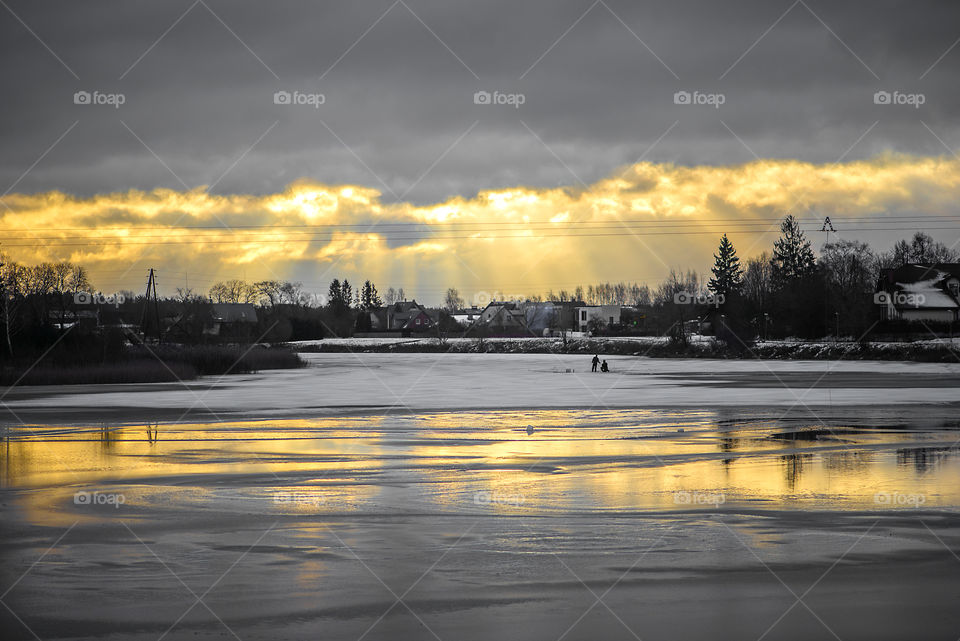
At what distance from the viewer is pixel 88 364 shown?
54.3 meters

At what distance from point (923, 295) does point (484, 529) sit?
9431 centimetres

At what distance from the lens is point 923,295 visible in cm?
9506

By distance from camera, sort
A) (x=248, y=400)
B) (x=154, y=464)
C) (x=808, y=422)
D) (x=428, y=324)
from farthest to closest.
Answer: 1. (x=428, y=324)
2. (x=248, y=400)
3. (x=808, y=422)
4. (x=154, y=464)

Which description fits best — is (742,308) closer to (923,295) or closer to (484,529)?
(923,295)

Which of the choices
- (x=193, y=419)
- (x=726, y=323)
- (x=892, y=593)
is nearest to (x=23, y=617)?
(x=892, y=593)

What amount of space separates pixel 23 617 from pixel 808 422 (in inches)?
841

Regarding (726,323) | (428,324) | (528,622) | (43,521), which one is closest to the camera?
(528,622)

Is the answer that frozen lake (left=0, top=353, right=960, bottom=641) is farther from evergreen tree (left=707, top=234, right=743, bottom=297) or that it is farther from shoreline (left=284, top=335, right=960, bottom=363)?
evergreen tree (left=707, top=234, right=743, bottom=297)

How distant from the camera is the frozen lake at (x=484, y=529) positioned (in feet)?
26.7

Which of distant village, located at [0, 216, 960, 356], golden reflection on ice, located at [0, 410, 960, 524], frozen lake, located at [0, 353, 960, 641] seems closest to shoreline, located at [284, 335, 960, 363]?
distant village, located at [0, 216, 960, 356]

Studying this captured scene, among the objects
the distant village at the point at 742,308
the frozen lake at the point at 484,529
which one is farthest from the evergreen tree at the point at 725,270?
the frozen lake at the point at 484,529

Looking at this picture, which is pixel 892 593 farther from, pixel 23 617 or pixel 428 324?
pixel 428 324

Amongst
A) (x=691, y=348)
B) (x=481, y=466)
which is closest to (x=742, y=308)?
(x=691, y=348)

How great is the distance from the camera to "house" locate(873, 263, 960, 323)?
94125 millimetres
